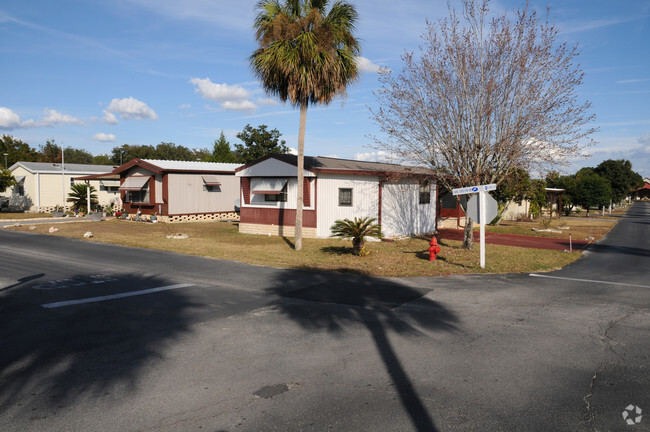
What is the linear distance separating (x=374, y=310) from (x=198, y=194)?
75.7 feet

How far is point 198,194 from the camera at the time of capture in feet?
96.4

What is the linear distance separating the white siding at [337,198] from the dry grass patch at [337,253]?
109 centimetres

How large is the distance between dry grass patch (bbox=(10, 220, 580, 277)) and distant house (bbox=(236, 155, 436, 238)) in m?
1.00

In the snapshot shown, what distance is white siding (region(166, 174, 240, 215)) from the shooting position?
92.0 feet

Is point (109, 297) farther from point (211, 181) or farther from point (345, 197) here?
point (211, 181)

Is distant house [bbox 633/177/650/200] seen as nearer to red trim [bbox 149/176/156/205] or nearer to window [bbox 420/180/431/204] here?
window [bbox 420/180/431/204]

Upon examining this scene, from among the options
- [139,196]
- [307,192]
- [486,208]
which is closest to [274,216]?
[307,192]

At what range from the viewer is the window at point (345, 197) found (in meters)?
20.4

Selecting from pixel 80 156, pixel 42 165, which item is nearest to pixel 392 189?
pixel 42 165

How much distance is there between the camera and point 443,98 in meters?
16.4

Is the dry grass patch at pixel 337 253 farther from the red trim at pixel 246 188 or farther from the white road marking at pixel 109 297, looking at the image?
the white road marking at pixel 109 297

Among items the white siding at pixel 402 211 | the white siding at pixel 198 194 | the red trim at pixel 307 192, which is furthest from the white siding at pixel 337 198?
the white siding at pixel 198 194

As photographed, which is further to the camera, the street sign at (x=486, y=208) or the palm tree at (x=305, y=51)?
the palm tree at (x=305, y=51)

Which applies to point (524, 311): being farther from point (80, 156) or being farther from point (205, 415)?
point (80, 156)
